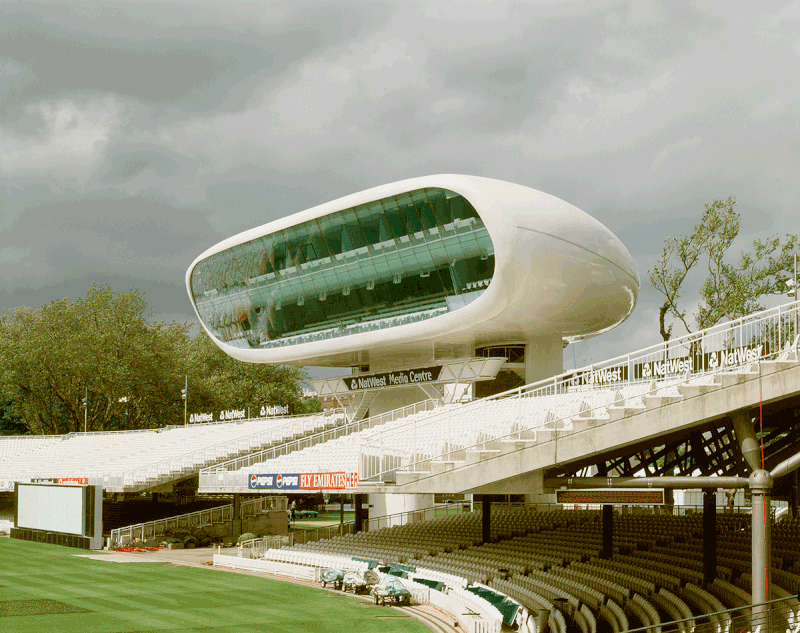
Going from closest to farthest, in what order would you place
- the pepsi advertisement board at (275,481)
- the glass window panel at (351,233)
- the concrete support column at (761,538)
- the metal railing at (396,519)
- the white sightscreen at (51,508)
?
the concrete support column at (761,538), the pepsi advertisement board at (275,481), the metal railing at (396,519), the white sightscreen at (51,508), the glass window panel at (351,233)

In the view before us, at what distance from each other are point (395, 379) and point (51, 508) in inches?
674

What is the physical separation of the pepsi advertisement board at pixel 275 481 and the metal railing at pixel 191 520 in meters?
9.15

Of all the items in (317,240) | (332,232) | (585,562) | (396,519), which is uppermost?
(332,232)

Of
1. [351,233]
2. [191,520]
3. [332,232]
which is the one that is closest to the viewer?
[351,233]

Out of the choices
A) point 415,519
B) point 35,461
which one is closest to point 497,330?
point 415,519

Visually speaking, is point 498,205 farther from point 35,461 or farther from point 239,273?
point 35,461

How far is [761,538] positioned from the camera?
59.0ft

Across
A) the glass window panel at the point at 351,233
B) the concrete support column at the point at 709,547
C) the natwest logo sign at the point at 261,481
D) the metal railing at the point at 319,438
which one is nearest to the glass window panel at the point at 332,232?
the glass window panel at the point at 351,233

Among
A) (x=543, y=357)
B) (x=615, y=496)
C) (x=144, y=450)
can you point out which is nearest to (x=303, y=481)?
(x=543, y=357)

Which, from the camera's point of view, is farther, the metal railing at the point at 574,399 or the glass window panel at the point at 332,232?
the glass window panel at the point at 332,232

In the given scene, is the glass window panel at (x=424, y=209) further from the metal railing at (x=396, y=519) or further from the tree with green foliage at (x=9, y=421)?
the tree with green foliage at (x=9, y=421)

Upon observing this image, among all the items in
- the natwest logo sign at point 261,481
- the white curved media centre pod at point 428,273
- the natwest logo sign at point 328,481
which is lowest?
the natwest logo sign at point 261,481

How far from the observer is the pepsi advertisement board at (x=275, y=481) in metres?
33.3

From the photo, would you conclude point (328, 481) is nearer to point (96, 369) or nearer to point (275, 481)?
point (275, 481)
